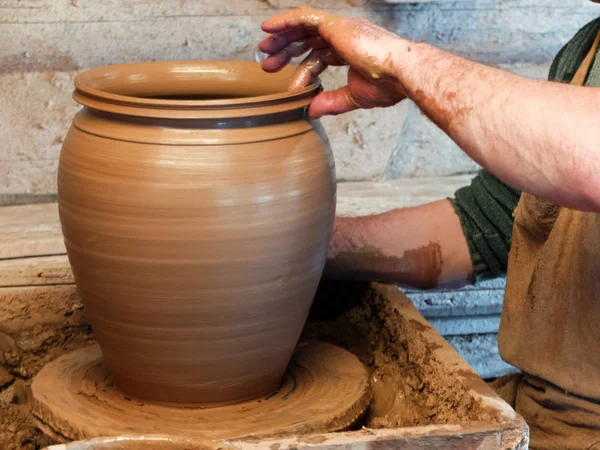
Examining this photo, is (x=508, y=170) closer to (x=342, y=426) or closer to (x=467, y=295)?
(x=342, y=426)

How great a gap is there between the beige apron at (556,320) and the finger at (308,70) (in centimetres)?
41

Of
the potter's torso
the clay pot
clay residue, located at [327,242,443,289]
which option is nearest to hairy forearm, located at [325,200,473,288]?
clay residue, located at [327,242,443,289]

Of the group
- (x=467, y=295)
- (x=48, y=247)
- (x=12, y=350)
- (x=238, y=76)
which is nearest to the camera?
(x=238, y=76)

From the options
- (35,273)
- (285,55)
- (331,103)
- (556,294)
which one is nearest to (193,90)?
(285,55)

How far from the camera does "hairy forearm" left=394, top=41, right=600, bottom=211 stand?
39.2 inches

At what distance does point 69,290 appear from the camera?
157cm

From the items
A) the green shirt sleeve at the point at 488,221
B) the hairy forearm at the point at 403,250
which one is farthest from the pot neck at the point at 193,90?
the green shirt sleeve at the point at 488,221

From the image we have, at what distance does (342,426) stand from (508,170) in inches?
18.1

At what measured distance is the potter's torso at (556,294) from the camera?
51.9 inches

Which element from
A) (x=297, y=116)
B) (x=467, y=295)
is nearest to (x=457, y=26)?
(x=467, y=295)

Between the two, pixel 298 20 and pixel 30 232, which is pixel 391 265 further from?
pixel 30 232

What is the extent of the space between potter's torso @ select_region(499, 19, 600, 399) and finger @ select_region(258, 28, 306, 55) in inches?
17.8

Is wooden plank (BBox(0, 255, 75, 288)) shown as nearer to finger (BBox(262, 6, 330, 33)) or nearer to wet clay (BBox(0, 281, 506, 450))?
wet clay (BBox(0, 281, 506, 450))

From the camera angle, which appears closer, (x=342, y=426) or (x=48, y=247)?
(x=342, y=426)
